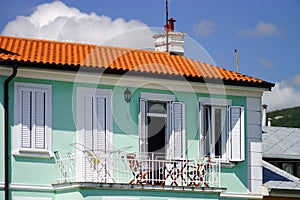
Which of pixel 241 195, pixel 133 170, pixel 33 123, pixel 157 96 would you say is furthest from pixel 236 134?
pixel 33 123

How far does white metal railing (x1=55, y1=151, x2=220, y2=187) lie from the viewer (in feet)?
87.6

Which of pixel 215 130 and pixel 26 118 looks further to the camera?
pixel 215 130

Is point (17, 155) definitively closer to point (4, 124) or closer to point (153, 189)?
point (4, 124)

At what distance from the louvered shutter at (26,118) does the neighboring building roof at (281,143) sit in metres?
10.6

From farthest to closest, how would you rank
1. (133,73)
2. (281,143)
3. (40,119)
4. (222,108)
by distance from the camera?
(281,143) < (222,108) < (133,73) < (40,119)

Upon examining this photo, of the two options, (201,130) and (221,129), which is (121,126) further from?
(221,129)

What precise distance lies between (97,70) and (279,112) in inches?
2741

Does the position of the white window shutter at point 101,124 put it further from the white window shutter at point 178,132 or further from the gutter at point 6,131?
the gutter at point 6,131

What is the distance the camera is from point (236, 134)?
1171 inches

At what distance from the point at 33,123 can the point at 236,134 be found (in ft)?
20.2

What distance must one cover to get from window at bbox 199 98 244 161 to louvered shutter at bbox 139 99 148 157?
1.79 m

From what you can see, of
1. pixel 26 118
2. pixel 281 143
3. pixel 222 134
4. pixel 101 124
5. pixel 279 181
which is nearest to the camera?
pixel 26 118

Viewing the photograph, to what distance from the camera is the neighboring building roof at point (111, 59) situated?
91.1 feet

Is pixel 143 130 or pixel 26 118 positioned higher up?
pixel 26 118
